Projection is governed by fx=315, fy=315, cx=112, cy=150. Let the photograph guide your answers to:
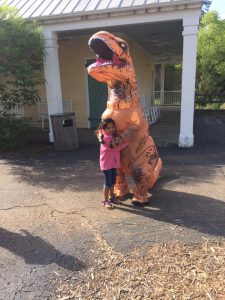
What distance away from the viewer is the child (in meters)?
4.19

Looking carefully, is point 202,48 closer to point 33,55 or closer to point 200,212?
point 33,55

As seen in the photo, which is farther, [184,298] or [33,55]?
[33,55]

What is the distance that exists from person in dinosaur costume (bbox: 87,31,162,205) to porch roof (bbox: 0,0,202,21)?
3.34 metres

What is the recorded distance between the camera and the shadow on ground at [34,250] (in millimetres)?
3211

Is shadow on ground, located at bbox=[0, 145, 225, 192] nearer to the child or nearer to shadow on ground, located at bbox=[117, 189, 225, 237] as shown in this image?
shadow on ground, located at bbox=[117, 189, 225, 237]

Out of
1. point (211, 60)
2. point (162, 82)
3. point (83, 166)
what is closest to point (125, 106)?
point (83, 166)

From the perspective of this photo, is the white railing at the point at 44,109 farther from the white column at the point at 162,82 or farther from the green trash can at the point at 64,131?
the white column at the point at 162,82

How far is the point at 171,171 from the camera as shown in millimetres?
6141

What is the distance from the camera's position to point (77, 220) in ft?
13.6

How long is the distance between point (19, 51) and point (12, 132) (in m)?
2.16

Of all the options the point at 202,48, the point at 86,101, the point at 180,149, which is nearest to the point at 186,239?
the point at 180,149

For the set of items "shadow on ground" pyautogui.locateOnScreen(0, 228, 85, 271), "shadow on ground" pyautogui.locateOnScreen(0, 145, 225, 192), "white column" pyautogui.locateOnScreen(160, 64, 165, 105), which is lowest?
"shadow on ground" pyautogui.locateOnScreen(0, 228, 85, 271)

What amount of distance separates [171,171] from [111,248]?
9.87 ft

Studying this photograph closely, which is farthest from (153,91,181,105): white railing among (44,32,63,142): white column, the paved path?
the paved path
